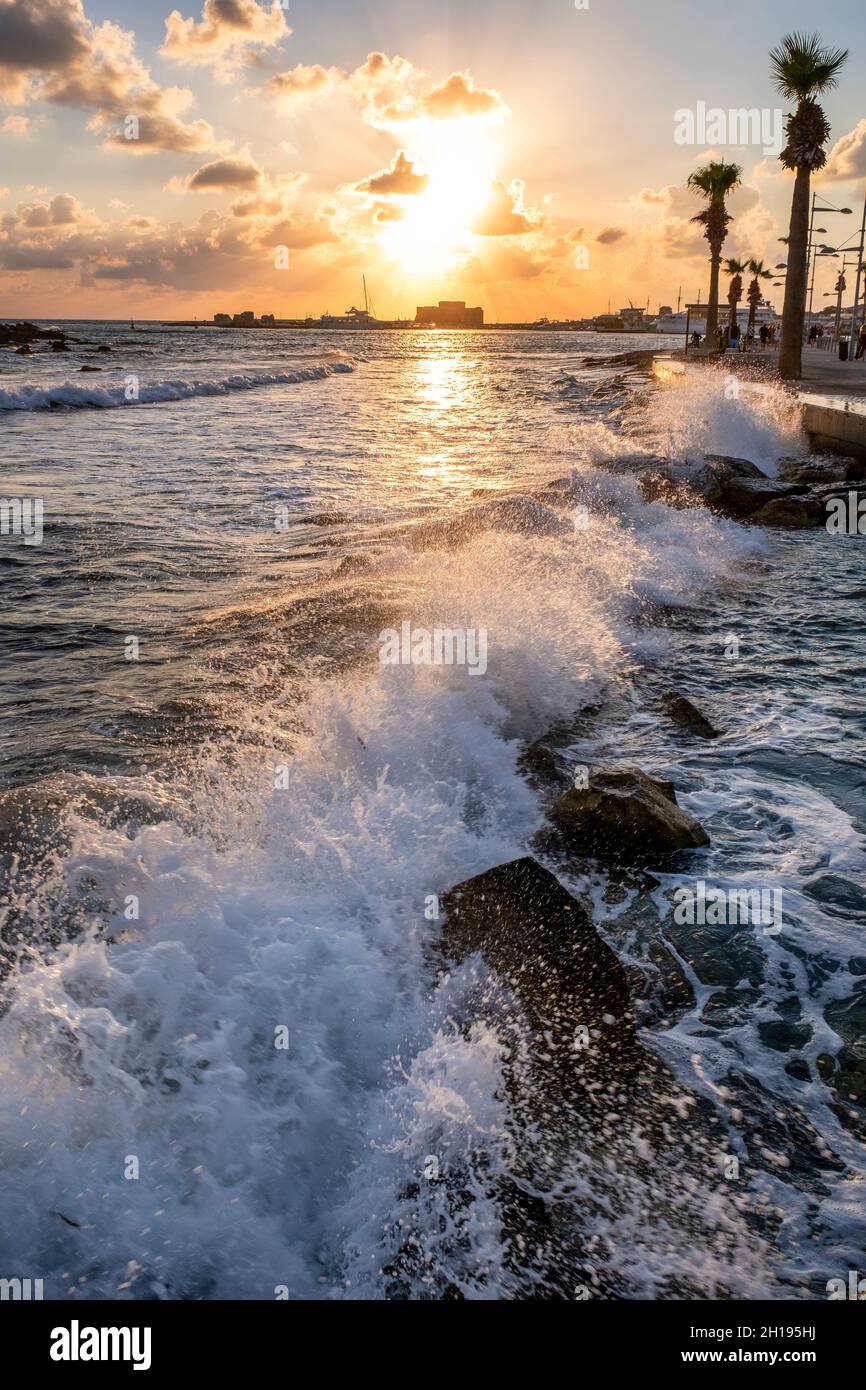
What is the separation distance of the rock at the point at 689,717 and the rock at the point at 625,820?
6.14 ft

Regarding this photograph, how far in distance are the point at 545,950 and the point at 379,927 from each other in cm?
97

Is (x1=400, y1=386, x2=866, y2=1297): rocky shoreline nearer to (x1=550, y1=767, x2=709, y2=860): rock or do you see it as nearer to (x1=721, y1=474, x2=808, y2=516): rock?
(x1=550, y1=767, x2=709, y2=860): rock

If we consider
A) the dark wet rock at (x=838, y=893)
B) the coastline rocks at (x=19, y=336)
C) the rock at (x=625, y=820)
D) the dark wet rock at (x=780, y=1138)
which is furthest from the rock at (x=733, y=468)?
the coastline rocks at (x=19, y=336)

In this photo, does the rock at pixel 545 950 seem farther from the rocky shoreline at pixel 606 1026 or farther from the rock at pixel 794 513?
the rock at pixel 794 513

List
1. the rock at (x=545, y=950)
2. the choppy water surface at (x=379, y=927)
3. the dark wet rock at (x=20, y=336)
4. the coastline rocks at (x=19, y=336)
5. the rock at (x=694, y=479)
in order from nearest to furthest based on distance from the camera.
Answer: the choppy water surface at (x=379, y=927) < the rock at (x=545, y=950) < the rock at (x=694, y=479) < the coastline rocks at (x=19, y=336) < the dark wet rock at (x=20, y=336)

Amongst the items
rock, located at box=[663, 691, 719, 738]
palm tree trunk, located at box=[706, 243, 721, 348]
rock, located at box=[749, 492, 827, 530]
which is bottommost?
rock, located at box=[663, 691, 719, 738]

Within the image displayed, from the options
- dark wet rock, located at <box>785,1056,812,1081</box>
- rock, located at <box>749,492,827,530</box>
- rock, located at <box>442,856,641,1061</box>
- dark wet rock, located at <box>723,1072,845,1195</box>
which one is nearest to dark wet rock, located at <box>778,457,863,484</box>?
rock, located at <box>749,492,827,530</box>

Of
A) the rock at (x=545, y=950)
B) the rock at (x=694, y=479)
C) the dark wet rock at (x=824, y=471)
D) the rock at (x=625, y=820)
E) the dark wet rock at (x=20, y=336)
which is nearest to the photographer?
the rock at (x=545, y=950)

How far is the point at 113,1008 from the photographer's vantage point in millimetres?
4070

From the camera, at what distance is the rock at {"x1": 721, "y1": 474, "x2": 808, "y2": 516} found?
16.4 meters

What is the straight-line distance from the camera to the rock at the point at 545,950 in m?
4.20

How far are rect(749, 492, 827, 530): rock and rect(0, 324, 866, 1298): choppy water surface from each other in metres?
3.89
